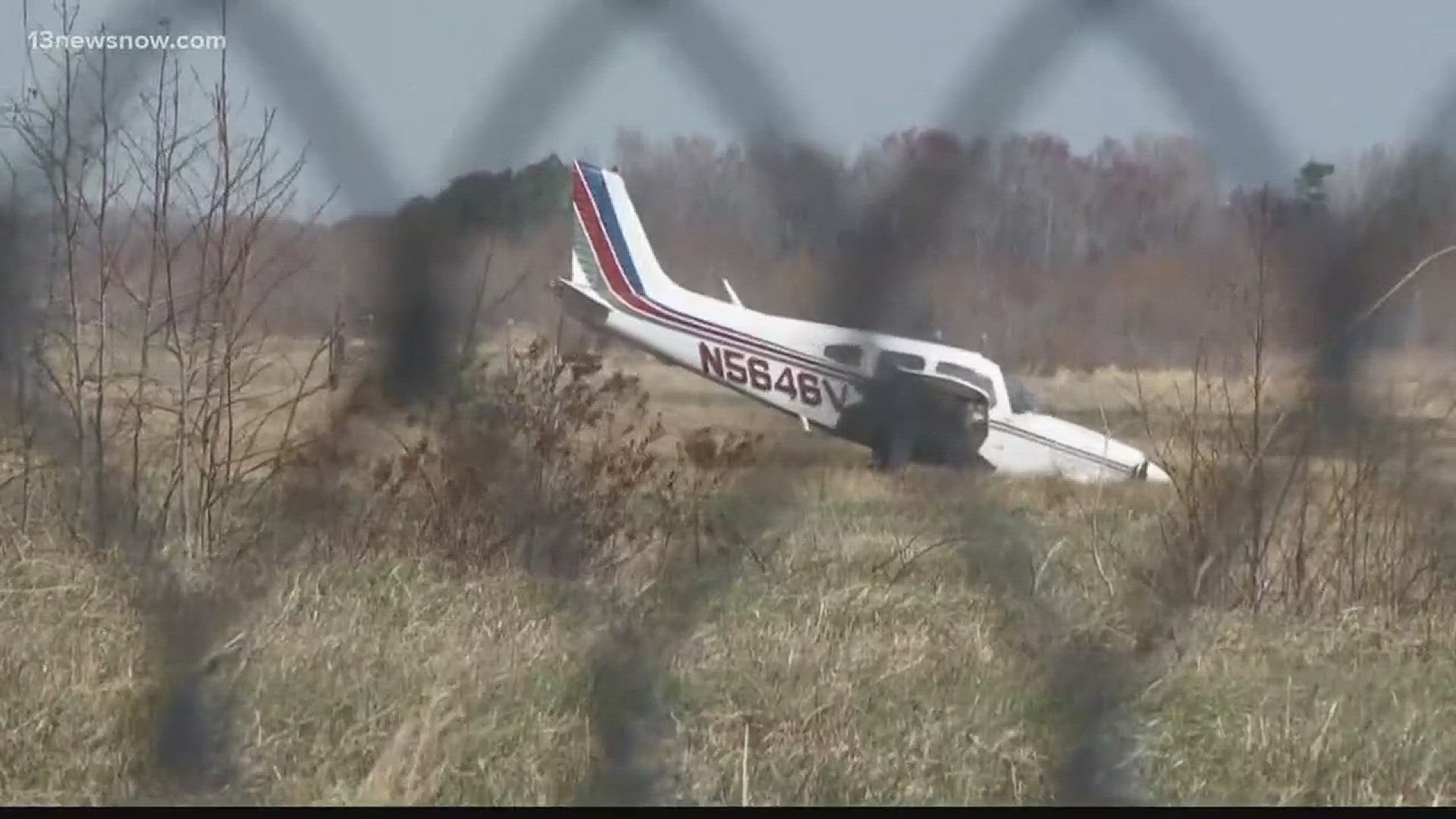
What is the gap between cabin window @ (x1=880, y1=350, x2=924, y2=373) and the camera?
109 inches

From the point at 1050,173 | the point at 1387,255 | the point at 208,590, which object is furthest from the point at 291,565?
the point at 1387,255

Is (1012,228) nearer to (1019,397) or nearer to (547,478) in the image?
(1019,397)

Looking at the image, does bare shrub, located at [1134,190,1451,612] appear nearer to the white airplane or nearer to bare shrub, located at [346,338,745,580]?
the white airplane

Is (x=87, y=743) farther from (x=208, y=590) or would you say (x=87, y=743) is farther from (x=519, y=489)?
(x=519, y=489)

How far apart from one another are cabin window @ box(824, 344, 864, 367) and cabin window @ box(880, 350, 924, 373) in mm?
36

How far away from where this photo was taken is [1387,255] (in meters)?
2.99

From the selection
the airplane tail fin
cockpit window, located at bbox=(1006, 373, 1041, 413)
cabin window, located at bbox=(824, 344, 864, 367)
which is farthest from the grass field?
the airplane tail fin

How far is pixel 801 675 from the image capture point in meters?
3.06

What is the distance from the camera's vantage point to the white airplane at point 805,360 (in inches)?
107

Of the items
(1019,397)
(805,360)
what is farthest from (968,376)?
(805,360)

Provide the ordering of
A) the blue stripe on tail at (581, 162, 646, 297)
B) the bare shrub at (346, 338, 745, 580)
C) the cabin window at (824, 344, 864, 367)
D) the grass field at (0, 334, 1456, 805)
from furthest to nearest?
1. the bare shrub at (346, 338, 745, 580)
2. the grass field at (0, 334, 1456, 805)
3. the cabin window at (824, 344, 864, 367)
4. the blue stripe on tail at (581, 162, 646, 297)

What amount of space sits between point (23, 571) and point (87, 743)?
64 cm

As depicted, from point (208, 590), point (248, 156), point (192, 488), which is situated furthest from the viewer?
point (192, 488)

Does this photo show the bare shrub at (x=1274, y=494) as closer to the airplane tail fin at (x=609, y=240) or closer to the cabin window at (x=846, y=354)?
the cabin window at (x=846, y=354)
